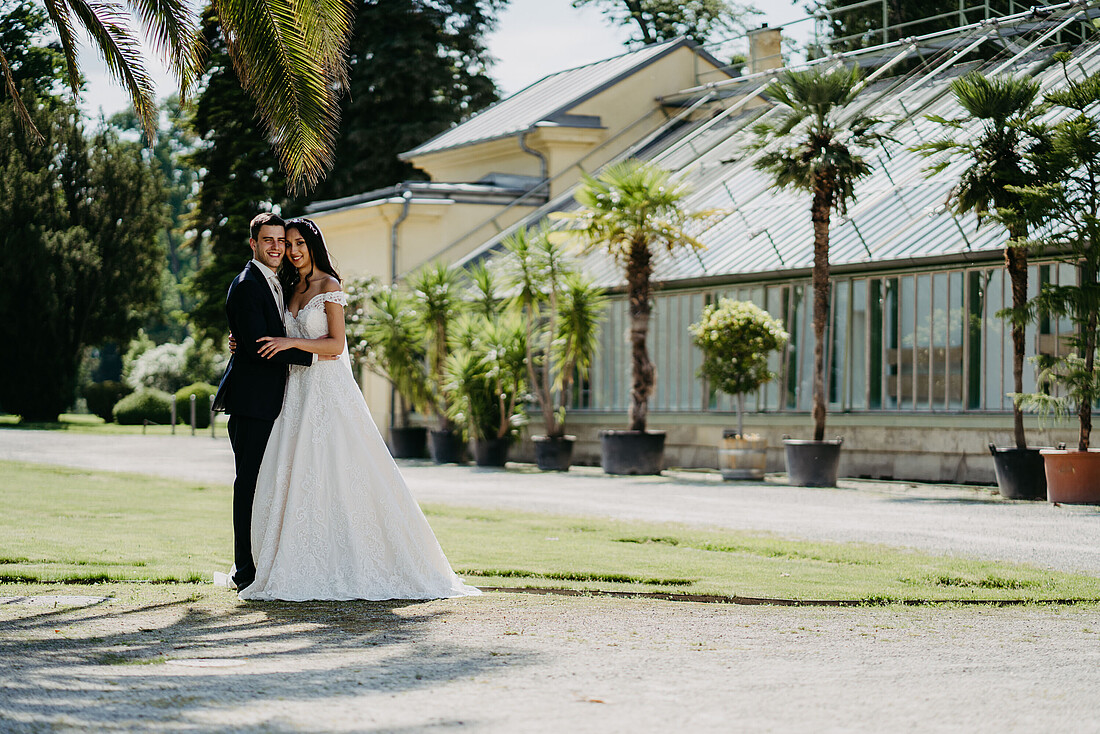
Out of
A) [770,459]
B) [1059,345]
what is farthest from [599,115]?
[1059,345]

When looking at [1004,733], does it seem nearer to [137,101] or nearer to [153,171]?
[137,101]

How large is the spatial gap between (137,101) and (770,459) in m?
12.3

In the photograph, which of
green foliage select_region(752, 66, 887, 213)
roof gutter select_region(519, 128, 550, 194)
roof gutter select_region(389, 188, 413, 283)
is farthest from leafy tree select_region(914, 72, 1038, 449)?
roof gutter select_region(519, 128, 550, 194)

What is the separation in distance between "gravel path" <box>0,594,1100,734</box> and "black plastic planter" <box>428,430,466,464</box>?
16.8 metres

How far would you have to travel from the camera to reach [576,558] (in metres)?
9.14

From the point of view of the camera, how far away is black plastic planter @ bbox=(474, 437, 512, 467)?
73.7 feet

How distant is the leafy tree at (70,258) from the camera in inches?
1293

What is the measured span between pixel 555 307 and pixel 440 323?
304cm

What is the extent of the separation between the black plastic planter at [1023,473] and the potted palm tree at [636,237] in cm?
604

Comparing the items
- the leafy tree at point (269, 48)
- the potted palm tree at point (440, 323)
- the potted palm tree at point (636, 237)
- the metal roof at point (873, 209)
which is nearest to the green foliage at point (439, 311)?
the potted palm tree at point (440, 323)

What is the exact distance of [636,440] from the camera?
2028cm

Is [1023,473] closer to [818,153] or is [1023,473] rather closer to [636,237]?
[818,153]

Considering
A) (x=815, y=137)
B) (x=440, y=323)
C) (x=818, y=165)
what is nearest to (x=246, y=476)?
(x=818, y=165)

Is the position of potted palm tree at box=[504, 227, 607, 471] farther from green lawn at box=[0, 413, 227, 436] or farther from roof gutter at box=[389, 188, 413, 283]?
green lawn at box=[0, 413, 227, 436]
